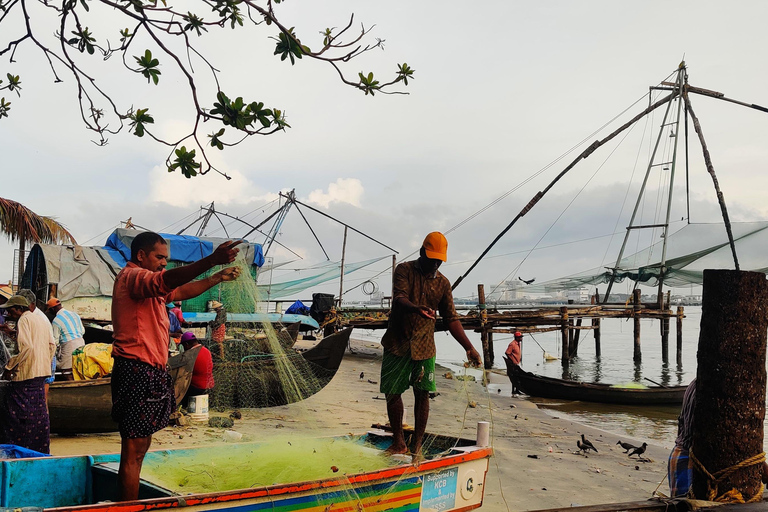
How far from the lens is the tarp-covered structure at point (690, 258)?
1627 cm

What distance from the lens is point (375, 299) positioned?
24656 mm

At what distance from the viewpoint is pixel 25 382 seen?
4730 millimetres

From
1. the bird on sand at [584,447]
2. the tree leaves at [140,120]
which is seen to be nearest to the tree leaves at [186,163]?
the tree leaves at [140,120]

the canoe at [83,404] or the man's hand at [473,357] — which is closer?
the man's hand at [473,357]

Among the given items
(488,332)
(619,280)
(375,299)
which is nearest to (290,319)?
(488,332)

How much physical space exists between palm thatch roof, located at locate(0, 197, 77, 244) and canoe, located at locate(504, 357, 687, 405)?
37.5 ft

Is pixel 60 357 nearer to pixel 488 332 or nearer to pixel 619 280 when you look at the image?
pixel 488 332

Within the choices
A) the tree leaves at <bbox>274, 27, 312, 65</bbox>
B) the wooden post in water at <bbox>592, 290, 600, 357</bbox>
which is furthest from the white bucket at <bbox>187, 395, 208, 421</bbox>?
the wooden post in water at <bbox>592, 290, 600, 357</bbox>

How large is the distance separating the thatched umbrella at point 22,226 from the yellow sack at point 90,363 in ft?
27.4

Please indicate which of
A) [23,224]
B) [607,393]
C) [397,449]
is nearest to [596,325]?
[607,393]

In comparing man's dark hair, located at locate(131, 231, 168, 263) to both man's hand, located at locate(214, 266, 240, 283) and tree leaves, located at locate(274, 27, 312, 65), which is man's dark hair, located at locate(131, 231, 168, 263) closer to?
man's hand, located at locate(214, 266, 240, 283)

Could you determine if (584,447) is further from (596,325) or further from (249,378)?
(596,325)

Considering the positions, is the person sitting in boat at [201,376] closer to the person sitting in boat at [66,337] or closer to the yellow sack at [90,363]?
the yellow sack at [90,363]

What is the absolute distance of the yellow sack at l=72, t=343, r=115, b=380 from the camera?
19.8 ft
